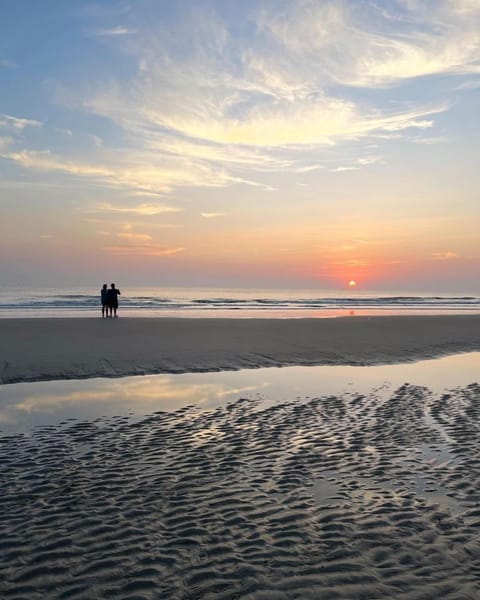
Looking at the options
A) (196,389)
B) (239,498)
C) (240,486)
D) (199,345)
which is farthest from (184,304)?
(239,498)

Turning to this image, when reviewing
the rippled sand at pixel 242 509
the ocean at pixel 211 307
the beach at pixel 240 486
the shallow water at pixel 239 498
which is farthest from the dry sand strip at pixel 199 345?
the ocean at pixel 211 307

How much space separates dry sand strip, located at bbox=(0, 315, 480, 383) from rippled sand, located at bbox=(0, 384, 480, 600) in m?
6.56

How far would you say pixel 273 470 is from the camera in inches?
288

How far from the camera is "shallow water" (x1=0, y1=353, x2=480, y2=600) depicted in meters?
4.60

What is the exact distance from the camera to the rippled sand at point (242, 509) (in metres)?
4.57

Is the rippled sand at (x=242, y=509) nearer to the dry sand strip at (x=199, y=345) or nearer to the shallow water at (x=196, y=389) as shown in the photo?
the shallow water at (x=196, y=389)

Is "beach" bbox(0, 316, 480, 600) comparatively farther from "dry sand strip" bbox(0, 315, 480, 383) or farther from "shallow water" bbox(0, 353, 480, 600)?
"dry sand strip" bbox(0, 315, 480, 383)

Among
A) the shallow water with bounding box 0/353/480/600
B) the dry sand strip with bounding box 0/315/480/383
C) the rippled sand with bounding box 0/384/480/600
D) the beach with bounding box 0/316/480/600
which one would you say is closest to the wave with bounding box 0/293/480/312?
the dry sand strip with bounding box 0/315/480/383

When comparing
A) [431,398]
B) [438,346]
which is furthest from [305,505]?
[438,346]

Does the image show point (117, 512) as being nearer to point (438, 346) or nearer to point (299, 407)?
point (299, 407)

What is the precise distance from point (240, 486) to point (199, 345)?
1458 cm

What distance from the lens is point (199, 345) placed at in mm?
21188

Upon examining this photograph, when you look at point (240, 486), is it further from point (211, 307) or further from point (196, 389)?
point (211, 307)

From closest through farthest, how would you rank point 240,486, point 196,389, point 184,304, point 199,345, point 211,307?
point 240,486
point 196,389
point 199,345
point 211,307
point 184,304
